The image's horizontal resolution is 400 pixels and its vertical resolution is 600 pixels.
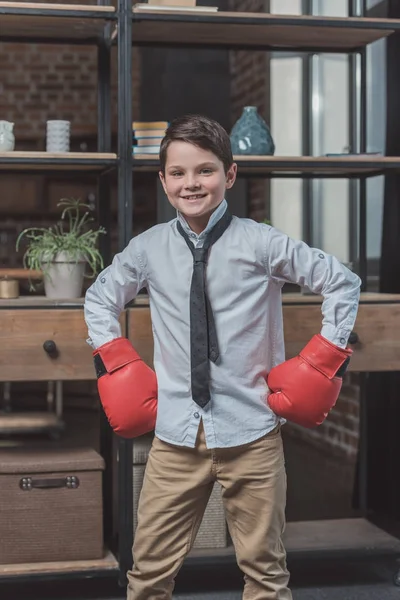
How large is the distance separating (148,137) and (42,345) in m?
0.68

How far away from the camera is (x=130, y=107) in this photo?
2711 millimetres

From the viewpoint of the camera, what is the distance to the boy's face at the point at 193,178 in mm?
2047

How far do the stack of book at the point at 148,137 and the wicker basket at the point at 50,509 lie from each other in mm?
909

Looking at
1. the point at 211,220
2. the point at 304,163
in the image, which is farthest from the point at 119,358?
the point at 304,163

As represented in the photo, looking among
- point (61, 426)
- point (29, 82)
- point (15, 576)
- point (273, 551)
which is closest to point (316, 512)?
point (15, 576)

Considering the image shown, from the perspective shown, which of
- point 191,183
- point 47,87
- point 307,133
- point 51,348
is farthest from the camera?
point 47,87

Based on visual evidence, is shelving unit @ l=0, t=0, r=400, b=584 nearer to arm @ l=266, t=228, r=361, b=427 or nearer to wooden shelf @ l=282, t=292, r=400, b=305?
wooden shelf @ l=282, t=292, r=400, b=305

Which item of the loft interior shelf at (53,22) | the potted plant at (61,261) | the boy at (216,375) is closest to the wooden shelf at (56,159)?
the potted plant at (61,261)

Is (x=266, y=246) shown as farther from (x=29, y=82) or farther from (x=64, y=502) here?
(x=29, y=82)

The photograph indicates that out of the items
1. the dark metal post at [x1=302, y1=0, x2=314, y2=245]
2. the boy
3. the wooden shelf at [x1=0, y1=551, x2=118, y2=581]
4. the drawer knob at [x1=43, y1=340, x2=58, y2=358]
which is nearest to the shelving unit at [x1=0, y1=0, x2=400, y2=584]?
the wooden shelf at [x1=0, y1=551, x2=118, y2=581]

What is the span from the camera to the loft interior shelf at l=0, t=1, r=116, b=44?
266cm

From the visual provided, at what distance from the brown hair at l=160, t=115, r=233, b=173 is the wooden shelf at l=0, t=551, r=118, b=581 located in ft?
4.05

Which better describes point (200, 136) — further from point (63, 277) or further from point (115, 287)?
point (63, 277)

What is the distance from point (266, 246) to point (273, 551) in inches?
26.0
